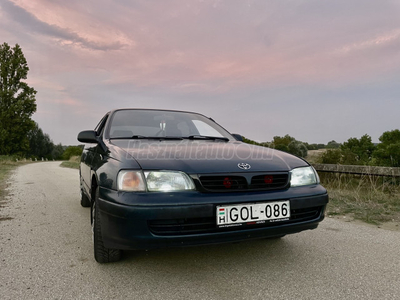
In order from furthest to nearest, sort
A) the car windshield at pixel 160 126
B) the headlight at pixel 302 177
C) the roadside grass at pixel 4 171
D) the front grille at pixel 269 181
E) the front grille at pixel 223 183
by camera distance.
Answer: the roadside grass at pixel 4 171, the car windshield at pixel 160 126, the headlight at pixel 302 177, the front grille at pixel 269 181, the front grille at pixel 223 183

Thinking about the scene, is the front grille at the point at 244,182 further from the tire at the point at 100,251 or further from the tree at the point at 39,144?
the tree at the point at 39,144

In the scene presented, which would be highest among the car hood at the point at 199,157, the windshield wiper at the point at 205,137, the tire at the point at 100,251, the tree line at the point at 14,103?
the tree line at the point at 14,103

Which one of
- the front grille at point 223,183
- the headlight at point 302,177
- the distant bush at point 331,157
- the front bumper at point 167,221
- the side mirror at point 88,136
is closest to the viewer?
the front bumper at point 167,221

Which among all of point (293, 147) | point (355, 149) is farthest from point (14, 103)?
point (355, 149)

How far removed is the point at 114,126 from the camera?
10.0 feet

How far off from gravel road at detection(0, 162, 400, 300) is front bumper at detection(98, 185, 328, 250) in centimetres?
29

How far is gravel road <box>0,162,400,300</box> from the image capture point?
Result: 1.78 metres

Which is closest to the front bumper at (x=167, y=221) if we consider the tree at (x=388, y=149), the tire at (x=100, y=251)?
the tire at (x=100, y=251)

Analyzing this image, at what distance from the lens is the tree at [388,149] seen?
3012 cm

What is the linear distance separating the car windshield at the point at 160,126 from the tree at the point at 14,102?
1237 inches

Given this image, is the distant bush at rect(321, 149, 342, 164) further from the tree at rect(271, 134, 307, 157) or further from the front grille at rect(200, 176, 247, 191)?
the front grille at rect(200, 176, 247, 191)

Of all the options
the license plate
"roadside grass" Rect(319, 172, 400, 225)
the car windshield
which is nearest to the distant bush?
"roadside grass" Rect(319, 172, 400, 225)

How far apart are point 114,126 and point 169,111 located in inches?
30.5

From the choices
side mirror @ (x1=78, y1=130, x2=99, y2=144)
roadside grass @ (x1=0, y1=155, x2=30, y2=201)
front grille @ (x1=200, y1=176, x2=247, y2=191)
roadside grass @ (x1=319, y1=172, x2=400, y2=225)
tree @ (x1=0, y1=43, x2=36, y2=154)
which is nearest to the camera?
front grille @ (x1=200, y1=176, x2=247, y2=191)
